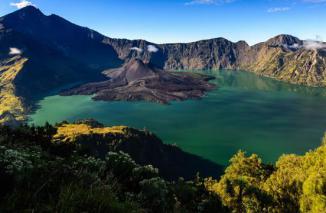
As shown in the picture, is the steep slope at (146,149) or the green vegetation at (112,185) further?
the steep slope at (146,149)

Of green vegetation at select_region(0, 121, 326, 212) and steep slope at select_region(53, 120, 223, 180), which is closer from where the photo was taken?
green vegetation at select_region(0, 121, 326, 212)

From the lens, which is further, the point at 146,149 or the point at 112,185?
the point at 146,149

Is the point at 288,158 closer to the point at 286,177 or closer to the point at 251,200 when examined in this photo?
the point at 286,177

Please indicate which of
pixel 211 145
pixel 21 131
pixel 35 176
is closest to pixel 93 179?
pixel 35 176

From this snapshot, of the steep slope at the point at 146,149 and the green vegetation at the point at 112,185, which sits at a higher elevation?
the green vegetation at the point at 112,185

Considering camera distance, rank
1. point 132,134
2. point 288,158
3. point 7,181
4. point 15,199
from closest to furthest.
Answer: point 15,199 < point 7,181 < point 288,158 < point 132,134

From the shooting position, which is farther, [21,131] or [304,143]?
[304,143]

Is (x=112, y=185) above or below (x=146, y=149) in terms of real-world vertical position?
above

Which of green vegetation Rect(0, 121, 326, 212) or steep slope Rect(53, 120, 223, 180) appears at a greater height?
green vegetation Rect(0, 121, 326, 212)
